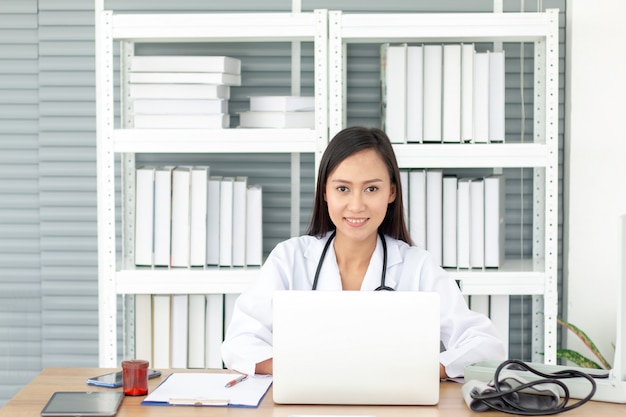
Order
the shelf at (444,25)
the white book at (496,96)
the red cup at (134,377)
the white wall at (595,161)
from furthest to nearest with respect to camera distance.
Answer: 1. the white wall at (595,161)
2. the white book at (496,96)
3. the shelf at (444,25)
4. the red cup at (134,377)

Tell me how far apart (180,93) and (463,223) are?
1.08 metres

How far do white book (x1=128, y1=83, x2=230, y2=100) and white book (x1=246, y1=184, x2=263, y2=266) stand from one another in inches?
14.7

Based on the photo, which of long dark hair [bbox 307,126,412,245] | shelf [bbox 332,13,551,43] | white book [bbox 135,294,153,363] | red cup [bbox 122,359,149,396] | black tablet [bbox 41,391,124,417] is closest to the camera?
black tablet [bbox 41,391,124,417]

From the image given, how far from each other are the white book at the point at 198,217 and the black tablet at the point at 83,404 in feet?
3.79

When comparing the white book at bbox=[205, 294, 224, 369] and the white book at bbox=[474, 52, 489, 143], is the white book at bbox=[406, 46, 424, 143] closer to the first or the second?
the white book at bbox=[474, 52, 489, 143]

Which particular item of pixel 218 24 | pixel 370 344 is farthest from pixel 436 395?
pixel 218 24

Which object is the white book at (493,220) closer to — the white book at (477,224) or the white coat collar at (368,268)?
the white book at (477,224)

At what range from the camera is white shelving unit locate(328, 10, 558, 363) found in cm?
284

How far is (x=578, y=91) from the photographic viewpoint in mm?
3281

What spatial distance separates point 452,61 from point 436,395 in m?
1.50

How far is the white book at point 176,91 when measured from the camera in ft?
9.53

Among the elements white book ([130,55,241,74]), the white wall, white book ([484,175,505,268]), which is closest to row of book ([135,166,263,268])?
white book ([130,55,241,74])

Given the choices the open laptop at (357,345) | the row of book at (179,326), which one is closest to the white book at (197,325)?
the row of book at (179,326)

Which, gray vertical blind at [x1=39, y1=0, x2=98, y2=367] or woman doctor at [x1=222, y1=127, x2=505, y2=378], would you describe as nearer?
woman doctor at [x1=222, y1=127, x2=505, y2=378]
